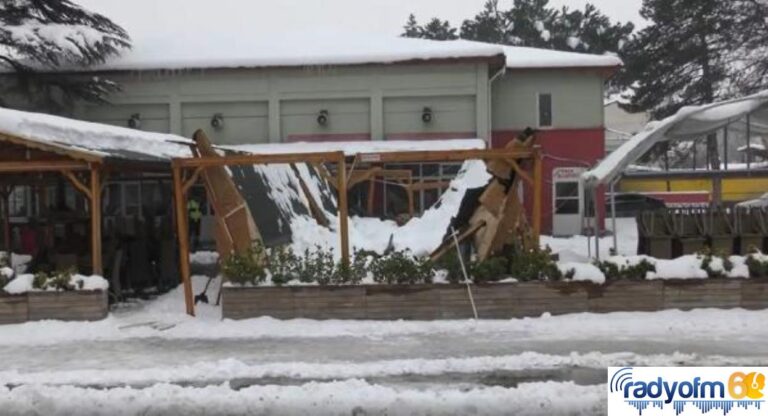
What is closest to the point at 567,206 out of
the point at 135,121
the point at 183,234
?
the point at 135,121

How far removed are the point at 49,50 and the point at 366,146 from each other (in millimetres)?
10354

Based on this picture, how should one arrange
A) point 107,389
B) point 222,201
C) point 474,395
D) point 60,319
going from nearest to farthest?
point 474,395, point 107,389, point 60,319, point 222,201

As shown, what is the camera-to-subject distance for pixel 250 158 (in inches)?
476

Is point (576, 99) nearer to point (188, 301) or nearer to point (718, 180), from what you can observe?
point (718, 180)

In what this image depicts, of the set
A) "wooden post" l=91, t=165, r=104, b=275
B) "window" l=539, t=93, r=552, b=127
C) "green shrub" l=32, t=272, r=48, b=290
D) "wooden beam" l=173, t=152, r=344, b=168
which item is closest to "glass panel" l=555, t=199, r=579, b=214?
"window" l=539, t=93, r=552, b=127

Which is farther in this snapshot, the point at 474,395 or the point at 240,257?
the point at 240,257

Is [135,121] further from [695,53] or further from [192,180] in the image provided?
[695,53]

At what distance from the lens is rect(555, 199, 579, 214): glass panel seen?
2994 cm

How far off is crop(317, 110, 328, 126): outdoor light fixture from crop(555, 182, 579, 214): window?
798 centimetres

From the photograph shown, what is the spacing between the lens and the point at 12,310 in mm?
11961

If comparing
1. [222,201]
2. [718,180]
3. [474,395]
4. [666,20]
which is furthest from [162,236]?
[666,20]

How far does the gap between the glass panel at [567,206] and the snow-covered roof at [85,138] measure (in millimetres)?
15910

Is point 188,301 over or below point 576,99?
below

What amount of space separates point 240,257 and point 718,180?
43.0ft
